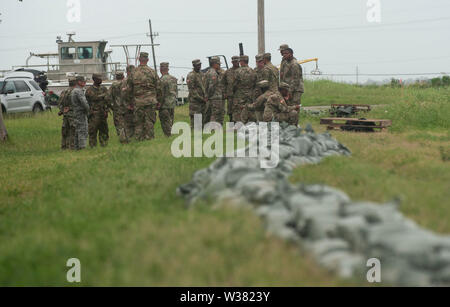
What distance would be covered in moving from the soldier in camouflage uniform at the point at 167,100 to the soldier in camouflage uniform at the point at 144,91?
1.33m

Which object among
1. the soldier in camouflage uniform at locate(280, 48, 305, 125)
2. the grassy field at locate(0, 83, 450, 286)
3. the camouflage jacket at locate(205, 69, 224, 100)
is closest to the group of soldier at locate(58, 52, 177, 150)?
the camouflage jacket at locate(205, 69, 224, 100)

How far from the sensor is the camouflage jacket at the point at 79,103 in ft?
43.3

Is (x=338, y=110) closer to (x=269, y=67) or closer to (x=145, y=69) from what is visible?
(x=269, y=67)

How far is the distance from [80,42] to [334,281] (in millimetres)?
26743

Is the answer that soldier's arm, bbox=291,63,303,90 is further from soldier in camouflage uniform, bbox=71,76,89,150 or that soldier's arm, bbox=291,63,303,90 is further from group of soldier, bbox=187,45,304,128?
soldier in camouflage uniform, bbox=71,76,89,150

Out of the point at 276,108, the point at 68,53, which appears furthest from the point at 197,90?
the point at 68,53

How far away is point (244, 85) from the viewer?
14.8 meters

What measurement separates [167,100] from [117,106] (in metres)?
1.45

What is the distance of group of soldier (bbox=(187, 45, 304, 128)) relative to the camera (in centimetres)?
1370

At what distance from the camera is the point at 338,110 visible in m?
18.0

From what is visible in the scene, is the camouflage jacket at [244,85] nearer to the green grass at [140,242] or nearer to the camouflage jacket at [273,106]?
the camouflage jacket at [273,106]

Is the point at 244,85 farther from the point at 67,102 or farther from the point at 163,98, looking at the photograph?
the point at 67,102

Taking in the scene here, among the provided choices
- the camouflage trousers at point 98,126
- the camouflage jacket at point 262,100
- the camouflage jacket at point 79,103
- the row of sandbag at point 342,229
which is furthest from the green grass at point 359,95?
the row of sandbag at point 342,229
